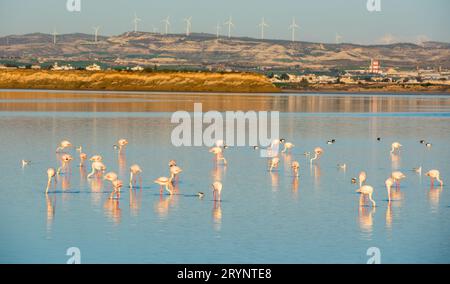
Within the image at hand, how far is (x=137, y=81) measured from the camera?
16875 cm

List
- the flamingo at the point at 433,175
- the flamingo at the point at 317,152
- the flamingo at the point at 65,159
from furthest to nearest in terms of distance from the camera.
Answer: the flamingo at the point at 317,152 → the flamingo at the point at 65,159 → the flamingo at the point at 433,175

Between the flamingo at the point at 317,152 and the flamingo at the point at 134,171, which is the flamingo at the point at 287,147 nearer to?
the flamingo at the point at 317,152

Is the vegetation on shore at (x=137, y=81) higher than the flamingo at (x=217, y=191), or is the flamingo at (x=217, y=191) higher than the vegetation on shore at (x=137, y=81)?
the vegetation on shore at (x=137, y=81)

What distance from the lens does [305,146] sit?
4203 centimetres

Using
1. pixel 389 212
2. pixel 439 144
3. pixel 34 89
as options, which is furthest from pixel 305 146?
pixel 34 89

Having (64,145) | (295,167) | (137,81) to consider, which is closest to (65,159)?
(64,145)

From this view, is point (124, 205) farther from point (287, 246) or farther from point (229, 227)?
point (287, 246)

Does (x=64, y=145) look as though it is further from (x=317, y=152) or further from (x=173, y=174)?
(x=173, y=174)

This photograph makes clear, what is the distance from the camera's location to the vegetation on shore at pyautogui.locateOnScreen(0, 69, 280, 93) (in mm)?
166625

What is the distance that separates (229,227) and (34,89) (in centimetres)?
15201

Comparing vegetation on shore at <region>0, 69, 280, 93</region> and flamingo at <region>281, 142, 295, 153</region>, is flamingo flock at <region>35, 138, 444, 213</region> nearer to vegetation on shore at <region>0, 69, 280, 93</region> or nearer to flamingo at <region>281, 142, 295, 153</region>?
flamingo at <region>281, 142, 295, 153</region>

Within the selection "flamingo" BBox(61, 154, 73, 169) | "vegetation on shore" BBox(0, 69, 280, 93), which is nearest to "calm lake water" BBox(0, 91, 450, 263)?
"flamingo" BBox(61, 154, 73, 169)

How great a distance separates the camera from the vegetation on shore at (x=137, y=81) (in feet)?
547

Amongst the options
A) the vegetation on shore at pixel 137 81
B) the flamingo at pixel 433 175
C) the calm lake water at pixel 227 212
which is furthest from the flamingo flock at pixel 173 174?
the vegetation on shore at pixel 137 81
